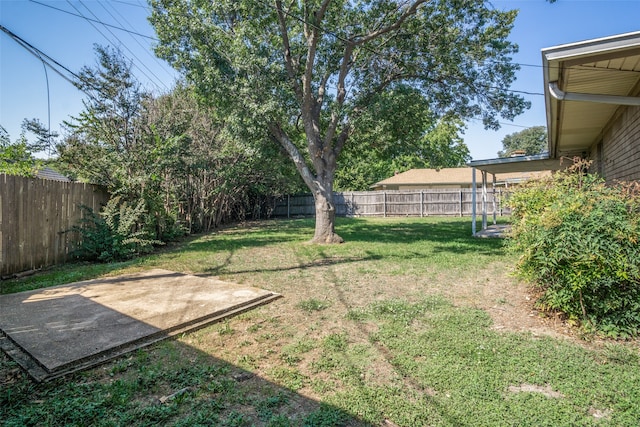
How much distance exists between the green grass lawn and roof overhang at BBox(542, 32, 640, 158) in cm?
266

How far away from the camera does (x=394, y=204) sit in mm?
21484

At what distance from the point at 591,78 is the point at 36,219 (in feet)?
27.4

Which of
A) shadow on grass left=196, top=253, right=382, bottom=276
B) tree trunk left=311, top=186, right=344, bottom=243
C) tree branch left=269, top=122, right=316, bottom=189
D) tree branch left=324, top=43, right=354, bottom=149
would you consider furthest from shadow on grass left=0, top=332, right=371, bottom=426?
tree branch left=324, top=43, right=354, bottom=149

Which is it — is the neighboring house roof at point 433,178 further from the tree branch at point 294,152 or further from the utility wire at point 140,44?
the utility wire at point 140,44

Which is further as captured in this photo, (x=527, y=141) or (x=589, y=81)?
(x=527, y=141)

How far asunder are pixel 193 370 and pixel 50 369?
37.3 inches

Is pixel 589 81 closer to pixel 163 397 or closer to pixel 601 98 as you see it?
pixel 601 98

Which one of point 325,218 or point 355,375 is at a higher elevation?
point 325,218

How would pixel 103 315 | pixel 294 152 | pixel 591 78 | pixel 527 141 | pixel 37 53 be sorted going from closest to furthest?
pixel 103 315, pixel 591 78, pixel 37 53, pixel 294 152, pixel 527 141

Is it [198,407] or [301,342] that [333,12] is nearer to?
[301,342]

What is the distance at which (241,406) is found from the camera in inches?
83.5

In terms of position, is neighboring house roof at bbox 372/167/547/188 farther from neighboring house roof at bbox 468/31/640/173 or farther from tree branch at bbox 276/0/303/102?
tree branch at bbox 276/0/303/102

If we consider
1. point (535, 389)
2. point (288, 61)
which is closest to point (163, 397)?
point (535, 389)

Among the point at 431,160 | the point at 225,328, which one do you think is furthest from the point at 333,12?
the point at 225,328
